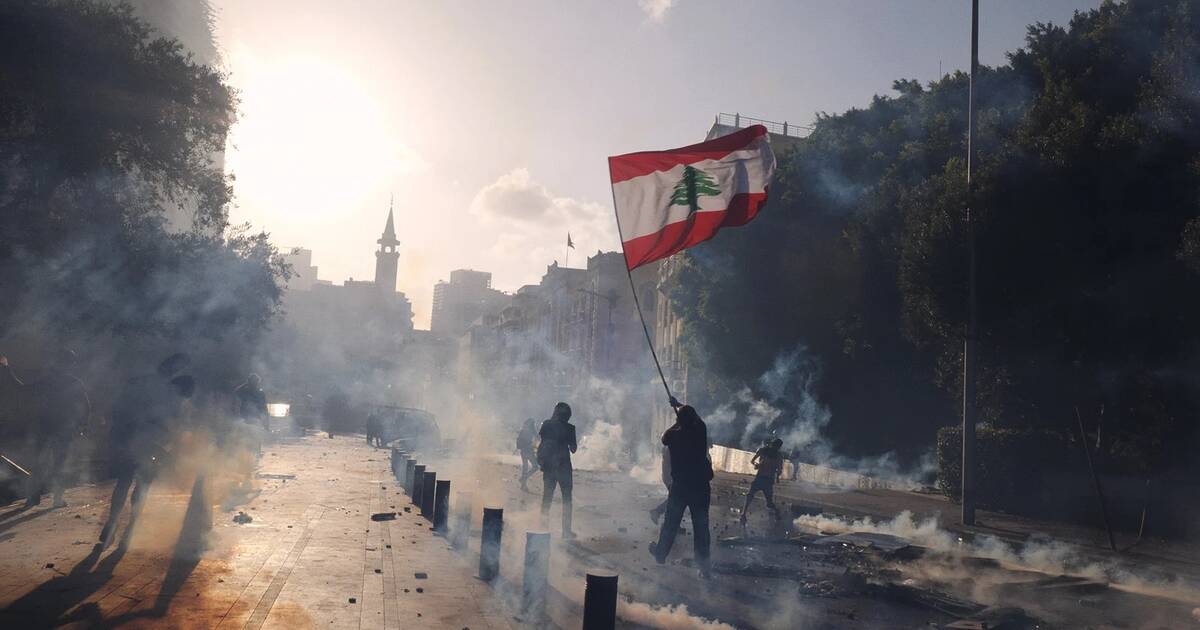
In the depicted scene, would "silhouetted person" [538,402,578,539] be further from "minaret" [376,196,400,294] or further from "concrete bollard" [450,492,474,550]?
"minaret" [376,196,400,294]

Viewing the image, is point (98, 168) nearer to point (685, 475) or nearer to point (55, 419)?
point (55, 419)

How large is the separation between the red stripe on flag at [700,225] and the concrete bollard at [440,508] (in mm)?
4768

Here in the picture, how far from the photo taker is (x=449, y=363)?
162625mm

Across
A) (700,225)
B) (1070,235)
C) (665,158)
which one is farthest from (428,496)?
(1070,235)

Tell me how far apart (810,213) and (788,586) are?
23272 millimetres

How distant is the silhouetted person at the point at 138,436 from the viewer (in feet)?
32.6

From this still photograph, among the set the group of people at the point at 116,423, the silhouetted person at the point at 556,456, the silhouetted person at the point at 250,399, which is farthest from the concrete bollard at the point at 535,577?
the silhouetted person at the point at 250,399

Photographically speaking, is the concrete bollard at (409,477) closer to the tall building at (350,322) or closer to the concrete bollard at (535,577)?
the concrete bollard at (535,577)

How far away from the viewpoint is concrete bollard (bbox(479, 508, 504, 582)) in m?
8.64

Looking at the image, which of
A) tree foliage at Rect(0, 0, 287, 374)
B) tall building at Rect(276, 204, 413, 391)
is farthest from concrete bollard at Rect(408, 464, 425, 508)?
tall building at Rect(276, 204, 413, 391)

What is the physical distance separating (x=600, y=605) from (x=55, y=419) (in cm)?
1040

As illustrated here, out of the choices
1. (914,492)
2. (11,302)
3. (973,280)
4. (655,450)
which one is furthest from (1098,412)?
(655,450)

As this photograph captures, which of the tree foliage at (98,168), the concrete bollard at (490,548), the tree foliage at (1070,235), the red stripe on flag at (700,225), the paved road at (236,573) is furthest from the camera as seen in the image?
the tree foliage at (98,168)

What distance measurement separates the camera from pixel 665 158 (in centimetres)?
1116
